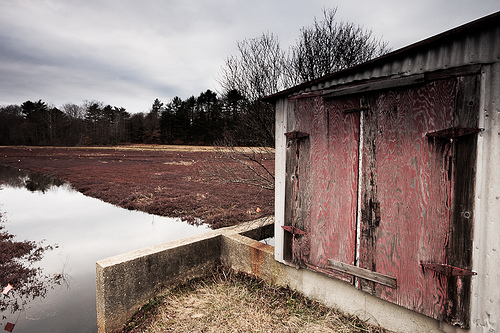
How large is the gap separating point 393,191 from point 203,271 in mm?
3609

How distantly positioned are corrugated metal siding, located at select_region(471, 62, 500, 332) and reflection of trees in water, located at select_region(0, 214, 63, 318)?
6795 mm

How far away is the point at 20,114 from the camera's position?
8106 cm

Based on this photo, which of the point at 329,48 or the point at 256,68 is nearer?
the point at 329,48

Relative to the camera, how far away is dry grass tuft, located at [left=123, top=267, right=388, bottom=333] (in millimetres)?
3613

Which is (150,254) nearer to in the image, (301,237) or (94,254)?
(301,237)

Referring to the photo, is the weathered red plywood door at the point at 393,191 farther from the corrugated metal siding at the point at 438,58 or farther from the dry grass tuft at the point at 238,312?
the dry grass tuft at the point at 238,312

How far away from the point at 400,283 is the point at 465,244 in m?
0.80

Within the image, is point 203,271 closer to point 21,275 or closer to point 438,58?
point 21,275

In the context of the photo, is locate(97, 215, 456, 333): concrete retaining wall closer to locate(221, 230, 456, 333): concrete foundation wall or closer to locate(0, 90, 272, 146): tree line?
locate(221, 230, 456, 333): concrete foundation wall

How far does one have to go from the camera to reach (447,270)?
2682 millimetres

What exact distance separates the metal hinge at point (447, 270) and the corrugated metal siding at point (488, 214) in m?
0.09

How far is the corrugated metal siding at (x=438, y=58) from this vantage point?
2.44 m

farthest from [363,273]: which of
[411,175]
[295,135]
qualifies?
[295,135]

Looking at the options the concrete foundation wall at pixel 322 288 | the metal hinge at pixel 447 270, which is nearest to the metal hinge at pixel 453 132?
the metal hinge at pixel 447 270
